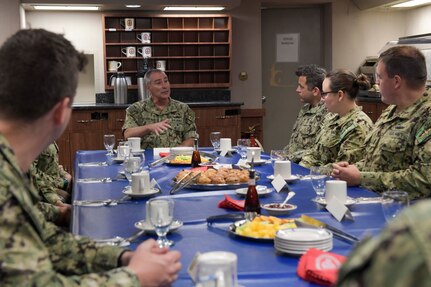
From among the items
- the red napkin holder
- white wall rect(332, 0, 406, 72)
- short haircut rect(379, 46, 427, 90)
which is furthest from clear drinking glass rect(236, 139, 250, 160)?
white wall rect(332, 0, 406, 72)

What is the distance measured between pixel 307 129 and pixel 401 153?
5.54ft

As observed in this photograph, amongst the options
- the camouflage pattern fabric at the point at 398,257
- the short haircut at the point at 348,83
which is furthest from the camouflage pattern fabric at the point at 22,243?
the short haircut at the point at 348,83

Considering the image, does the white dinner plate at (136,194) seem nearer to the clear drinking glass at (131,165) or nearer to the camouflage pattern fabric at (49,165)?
the clear drinking glass at (131,165)

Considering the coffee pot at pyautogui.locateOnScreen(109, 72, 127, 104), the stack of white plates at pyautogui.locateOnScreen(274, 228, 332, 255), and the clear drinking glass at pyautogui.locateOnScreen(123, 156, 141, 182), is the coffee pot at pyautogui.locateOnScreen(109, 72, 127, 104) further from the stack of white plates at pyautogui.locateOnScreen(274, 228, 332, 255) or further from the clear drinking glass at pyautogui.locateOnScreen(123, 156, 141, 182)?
the stack of white plates at pyautogui.locateOnScreen(274, 228, 332, 255)

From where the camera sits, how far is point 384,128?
3.27 metres

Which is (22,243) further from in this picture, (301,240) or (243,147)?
(243,147)

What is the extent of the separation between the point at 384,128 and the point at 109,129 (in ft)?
14.3

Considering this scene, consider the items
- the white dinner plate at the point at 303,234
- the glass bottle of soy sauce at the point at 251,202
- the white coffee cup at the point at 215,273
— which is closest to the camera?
the white coffee cup at the point at 215,273

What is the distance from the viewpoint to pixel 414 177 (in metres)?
2.89

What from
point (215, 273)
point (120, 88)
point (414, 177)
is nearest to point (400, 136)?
point (414, 177)

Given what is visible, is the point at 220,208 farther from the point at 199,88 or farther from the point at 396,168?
the point at 199,88

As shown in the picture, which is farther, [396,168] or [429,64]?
[429,64]

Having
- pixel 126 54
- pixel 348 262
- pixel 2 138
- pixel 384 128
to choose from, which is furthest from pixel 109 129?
pixel 348 262

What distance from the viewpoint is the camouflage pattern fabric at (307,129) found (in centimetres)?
470
